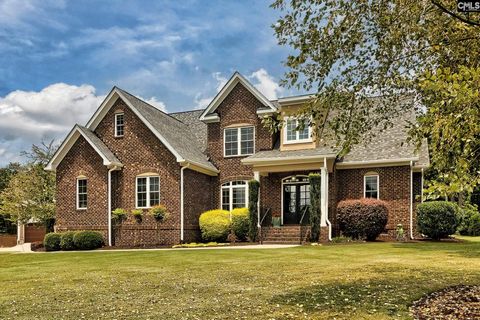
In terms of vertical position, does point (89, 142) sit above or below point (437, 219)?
above

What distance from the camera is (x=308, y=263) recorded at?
41.0 ft

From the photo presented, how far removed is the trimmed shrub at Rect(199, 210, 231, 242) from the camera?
2291cm

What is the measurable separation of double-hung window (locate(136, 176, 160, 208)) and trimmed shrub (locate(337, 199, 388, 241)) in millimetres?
9418

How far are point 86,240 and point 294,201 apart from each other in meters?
10.8

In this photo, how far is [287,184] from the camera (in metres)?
24.1

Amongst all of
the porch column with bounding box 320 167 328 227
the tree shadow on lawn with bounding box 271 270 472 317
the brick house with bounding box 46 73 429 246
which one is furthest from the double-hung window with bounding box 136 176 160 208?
the tree shadow on lawn with bounding box 271 270 472 317

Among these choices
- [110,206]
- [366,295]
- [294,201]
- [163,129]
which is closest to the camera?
[366,295]

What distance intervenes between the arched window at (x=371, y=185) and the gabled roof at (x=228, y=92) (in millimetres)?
5860

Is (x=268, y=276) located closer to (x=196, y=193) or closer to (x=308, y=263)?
(x=308, y=263)

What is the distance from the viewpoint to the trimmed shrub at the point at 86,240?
75.7 ft

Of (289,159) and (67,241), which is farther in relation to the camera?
(67,241)

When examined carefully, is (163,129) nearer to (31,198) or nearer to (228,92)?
(228,92)

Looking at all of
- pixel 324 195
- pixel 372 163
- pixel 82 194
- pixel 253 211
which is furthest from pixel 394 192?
pixel 82 194

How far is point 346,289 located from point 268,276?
2222mm
